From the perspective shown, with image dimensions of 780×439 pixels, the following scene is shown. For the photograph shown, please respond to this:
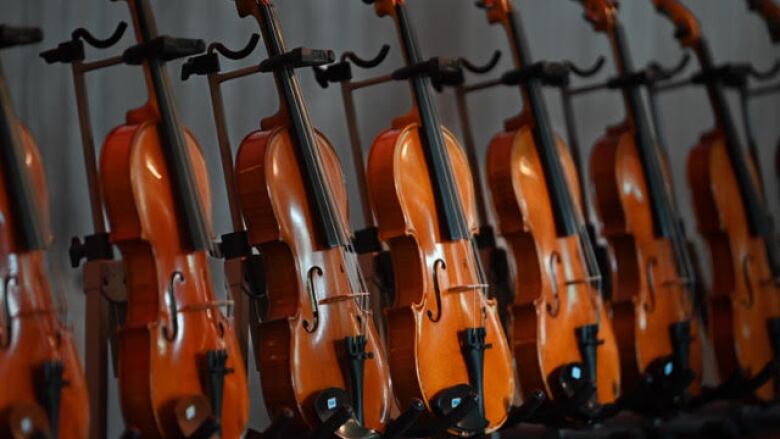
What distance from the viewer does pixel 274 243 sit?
370cm

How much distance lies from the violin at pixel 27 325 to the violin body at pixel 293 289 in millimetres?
643

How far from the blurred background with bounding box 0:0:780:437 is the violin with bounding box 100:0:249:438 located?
0.22 metres

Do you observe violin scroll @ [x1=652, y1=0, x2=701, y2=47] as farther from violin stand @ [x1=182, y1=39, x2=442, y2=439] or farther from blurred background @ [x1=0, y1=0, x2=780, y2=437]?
violin stand @ [x1=182, y1=39, x2=442, y2=439]

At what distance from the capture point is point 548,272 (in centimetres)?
455

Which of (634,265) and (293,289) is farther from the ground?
(293,289)

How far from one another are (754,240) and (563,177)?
134 centimetres

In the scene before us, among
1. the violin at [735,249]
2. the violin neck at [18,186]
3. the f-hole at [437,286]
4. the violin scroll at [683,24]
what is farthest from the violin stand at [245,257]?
the violin scroll at [683,24]

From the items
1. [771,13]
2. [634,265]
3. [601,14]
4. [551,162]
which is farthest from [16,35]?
[771,13]

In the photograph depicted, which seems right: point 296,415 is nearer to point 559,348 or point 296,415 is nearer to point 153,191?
point 153,191

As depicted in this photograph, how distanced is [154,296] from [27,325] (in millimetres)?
398

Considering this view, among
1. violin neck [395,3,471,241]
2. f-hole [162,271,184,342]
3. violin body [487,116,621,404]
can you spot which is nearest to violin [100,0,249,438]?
f-hole [162,271,184,342]

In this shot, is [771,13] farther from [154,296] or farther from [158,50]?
[154,296]

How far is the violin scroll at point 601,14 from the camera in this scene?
17.7 ft

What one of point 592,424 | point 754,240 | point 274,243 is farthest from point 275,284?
point 754,240
